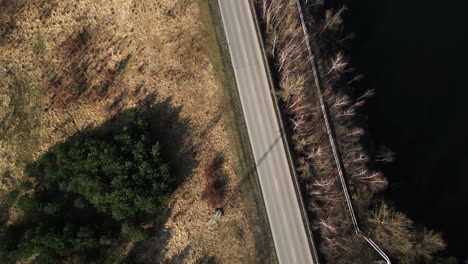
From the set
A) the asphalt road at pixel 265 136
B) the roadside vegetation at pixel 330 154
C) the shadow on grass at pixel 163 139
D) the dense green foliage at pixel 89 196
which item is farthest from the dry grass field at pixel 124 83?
the roadside vegetation at pixel 330 154

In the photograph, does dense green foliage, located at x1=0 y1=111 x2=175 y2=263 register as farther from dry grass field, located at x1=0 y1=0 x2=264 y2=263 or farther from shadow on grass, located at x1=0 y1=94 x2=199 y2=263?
dry grass field, located at x1=0 y1=0 x2=264 y2=263

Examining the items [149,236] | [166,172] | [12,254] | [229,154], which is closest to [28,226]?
[12,254]

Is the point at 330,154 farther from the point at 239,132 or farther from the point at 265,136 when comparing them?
the point at 239,132

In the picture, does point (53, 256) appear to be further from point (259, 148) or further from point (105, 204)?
point (259, 148)

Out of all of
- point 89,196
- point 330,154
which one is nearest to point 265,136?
point 330,154

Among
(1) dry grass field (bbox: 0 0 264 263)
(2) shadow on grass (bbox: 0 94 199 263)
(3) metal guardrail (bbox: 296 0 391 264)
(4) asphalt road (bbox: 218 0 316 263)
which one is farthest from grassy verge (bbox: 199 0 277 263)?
(3) metal guardrail (bbox: 296 0 391 264)

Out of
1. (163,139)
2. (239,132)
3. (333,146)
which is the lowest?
(333,146)
